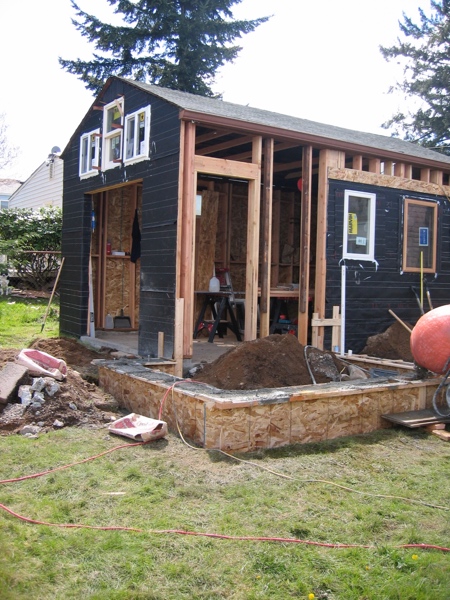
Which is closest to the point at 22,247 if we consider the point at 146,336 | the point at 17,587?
the point at 146,336

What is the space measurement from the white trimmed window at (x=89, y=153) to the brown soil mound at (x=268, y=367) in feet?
17.1

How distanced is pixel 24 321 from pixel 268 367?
8.60 metres

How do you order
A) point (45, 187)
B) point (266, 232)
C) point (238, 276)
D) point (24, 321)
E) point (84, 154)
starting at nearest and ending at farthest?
point (266, 232)
point (84, 154)
point (238, 276)
point (24, 321)
point (45, 187)

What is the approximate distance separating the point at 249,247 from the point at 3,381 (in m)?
4.18

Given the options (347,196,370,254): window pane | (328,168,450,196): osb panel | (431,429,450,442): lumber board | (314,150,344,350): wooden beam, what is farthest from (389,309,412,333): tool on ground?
(431,429,450,442): lumber board

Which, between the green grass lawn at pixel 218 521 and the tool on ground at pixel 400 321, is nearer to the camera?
the green grass lawn at pixel 218 521

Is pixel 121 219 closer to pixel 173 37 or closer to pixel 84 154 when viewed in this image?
pixel 84 154

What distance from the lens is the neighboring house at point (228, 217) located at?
28.2 ft

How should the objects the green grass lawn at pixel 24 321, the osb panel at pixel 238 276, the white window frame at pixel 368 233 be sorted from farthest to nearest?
the osb panel at pixel 238 276, the green grass lawn at pixel 24 321, the white window frame at pixel 368 233

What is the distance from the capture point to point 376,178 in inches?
410

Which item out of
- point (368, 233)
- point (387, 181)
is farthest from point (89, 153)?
point (387, 181)

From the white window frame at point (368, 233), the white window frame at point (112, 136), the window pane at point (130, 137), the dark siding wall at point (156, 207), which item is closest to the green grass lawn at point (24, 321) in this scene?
the dark siding wall at point (156, 207)

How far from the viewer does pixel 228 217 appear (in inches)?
519

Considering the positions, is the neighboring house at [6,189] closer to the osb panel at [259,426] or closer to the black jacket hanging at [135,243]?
the black jacket hanging at [135,243]
